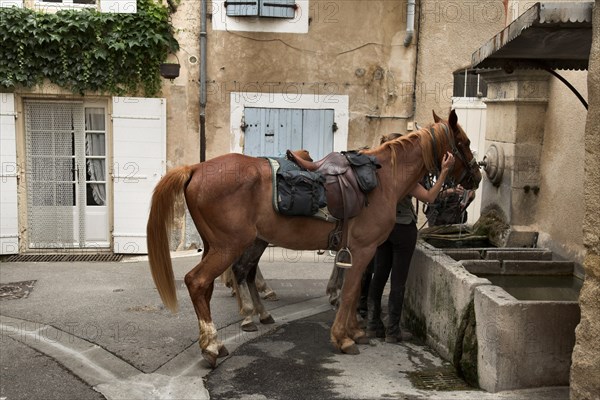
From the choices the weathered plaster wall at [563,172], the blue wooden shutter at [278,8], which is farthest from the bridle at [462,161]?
the blue wooden shutter at [278,8]

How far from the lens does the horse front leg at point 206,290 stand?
5484 mm

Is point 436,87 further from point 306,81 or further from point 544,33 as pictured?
point 544,33

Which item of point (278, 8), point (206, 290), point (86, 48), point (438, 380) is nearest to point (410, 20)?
point (278, 8)

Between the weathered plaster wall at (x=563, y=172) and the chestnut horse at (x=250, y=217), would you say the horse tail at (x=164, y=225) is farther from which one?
the weathered plaster wall at (x=563, y=172)

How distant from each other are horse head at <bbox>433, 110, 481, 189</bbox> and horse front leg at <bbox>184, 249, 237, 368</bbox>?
216 cm

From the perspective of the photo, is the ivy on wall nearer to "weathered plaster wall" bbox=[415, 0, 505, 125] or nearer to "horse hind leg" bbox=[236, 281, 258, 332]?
"weathered plaster wall" bbox=[415, 0, 505, 125]

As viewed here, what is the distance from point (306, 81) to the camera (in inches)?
420

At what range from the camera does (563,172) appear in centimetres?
691

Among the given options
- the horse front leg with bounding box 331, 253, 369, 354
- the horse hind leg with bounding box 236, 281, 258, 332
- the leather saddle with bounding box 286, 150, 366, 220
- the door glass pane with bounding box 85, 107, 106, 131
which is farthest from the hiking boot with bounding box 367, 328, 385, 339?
the door glass pane with bounding box 85, 107, 106, 131

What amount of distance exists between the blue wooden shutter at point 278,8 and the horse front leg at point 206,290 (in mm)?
5732

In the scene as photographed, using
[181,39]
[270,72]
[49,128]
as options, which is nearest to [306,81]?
[270,72]

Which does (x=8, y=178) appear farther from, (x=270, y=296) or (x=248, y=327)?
(x=248, y=327)

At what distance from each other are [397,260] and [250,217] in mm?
1420

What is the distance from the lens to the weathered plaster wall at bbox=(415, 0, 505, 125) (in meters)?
10.7
